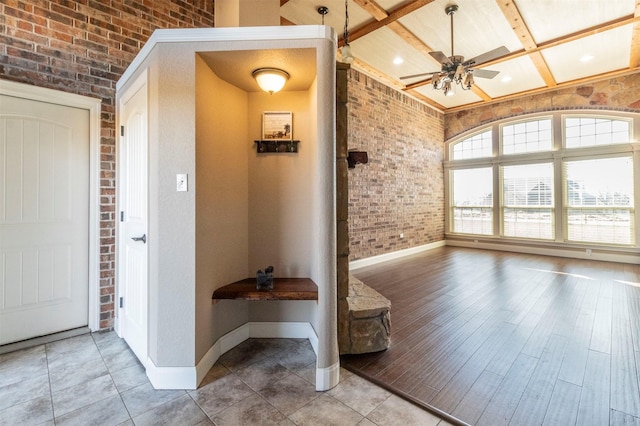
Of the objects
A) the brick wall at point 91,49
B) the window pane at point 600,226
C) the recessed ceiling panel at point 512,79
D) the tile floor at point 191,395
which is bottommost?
the tile floor at point 191,395

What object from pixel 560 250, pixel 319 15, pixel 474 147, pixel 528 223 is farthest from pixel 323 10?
pixel 560 250

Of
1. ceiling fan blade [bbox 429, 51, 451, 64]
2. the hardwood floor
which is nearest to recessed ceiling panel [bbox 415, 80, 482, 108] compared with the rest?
ceiling fan blade [bbox 429, 51, 451, 64]

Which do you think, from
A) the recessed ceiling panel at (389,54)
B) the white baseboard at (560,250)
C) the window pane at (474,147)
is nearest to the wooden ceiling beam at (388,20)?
the recessed ceiling panel at (389,54)

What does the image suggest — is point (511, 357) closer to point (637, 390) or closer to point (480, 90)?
point (637, 390)

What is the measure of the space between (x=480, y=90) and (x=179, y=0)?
5.96 m

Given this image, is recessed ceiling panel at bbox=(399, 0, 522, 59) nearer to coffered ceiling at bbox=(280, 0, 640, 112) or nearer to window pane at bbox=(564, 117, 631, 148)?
coffered ceiling at bbox=(280, 0, 640, 112)

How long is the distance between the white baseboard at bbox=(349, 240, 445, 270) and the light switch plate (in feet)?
11.8

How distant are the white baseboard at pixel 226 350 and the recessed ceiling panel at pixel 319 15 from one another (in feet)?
12.3

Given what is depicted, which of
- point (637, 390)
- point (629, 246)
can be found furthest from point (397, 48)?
point (629, 246)

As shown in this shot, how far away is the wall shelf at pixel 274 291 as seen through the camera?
A: 201cm

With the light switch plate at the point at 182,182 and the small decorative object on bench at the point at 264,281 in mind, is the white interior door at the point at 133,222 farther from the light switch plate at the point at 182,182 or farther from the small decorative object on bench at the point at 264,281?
the small decorative object on bench at the point at 264,281

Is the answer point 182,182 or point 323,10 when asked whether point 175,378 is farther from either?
point 323,10

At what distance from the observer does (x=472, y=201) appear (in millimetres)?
7414

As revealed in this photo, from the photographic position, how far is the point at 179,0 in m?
2.99
